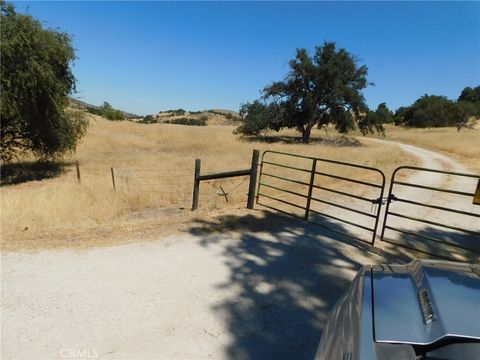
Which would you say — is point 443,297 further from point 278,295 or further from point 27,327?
point 27,327

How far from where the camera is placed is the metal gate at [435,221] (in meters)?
5.31

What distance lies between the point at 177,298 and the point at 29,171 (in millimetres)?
15757

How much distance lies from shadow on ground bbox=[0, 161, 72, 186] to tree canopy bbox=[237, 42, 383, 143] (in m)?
21.9

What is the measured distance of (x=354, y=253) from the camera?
5547mm

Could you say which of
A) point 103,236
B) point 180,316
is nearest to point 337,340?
point 180,316

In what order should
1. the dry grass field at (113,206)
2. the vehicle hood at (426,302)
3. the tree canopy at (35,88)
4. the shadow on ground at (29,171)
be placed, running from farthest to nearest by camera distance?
the shadow on ground at (29,171), the tree canopy at (35,88), the dry grass field at (113,206), the vehicle hood at (426,302)

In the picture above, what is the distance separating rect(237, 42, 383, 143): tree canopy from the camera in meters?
31.7

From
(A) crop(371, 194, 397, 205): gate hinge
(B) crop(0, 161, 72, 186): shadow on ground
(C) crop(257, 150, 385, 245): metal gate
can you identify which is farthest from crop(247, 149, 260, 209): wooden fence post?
(B) crop(0, 161, 72, 186): shadow on ground

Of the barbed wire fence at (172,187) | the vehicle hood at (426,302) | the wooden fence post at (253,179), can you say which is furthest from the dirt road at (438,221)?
the vehicle hood at (426,302)

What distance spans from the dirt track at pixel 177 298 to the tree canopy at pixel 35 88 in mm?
10179

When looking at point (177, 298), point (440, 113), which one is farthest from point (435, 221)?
point (440, 113)

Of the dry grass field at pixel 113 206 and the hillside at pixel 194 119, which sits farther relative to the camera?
the hillside at pixel 194 119

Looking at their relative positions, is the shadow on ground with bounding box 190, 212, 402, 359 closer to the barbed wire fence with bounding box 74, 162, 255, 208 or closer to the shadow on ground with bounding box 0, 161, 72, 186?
the barbed wire fence with bounding box 74, 162, 255, 208

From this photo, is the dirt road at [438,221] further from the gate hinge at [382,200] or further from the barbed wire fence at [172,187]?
the barbed wire fence at [172,187]
